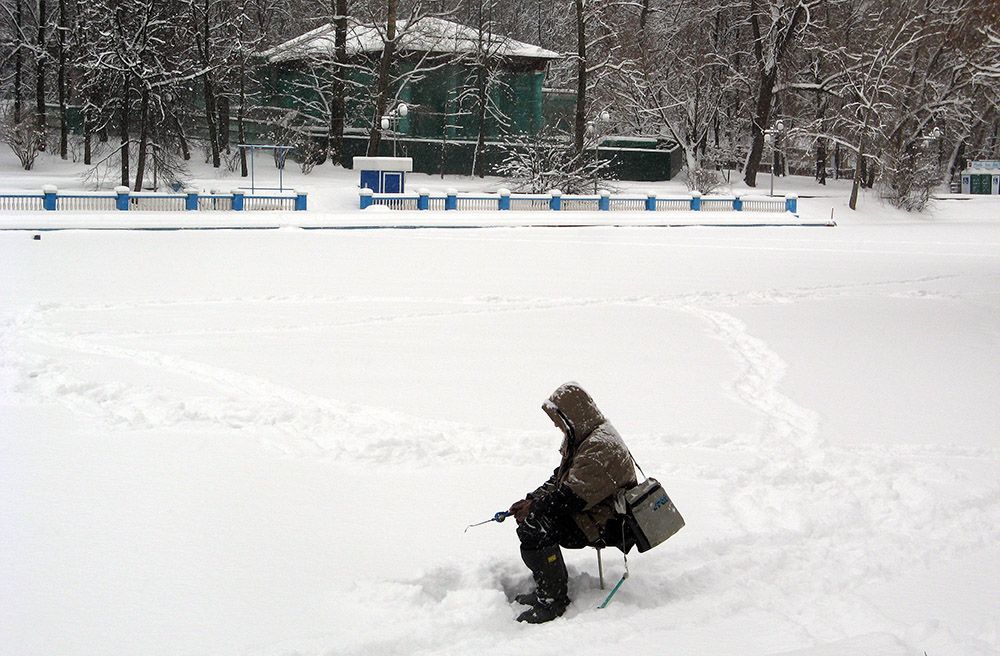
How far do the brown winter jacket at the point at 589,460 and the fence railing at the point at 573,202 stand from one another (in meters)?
32.7

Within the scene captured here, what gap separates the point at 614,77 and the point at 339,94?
559 inches

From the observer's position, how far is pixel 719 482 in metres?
8.62

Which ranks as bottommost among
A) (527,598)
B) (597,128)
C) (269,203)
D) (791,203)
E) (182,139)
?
(527,598)

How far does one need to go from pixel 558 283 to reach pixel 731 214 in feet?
75.7

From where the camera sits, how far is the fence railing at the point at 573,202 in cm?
3900

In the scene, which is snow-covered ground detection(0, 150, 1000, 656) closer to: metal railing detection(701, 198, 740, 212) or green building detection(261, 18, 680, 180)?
metal railing detection(701, 198, 740, 212)

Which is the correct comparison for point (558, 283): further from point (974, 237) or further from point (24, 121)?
point (24, 121)

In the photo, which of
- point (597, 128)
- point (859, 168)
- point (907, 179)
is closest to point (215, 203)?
point (859, 168)

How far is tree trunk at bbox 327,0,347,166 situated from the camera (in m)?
49.3

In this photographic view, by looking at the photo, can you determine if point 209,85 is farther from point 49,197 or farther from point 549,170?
point 49,197

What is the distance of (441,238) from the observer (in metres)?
31.2

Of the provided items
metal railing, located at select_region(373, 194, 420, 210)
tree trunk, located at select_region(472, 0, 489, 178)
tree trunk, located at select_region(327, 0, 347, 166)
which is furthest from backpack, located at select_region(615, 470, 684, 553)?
tree trunk, located at select_region(472, 0, 489, 178)

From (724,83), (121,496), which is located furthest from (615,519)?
(724,83)

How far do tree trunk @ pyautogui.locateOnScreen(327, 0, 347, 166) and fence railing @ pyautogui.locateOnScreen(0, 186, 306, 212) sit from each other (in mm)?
12861
